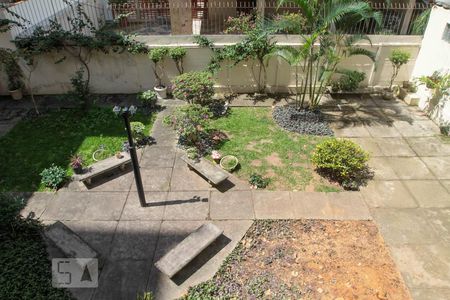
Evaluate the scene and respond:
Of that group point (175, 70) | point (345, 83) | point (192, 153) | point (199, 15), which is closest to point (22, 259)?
point (192, 153)

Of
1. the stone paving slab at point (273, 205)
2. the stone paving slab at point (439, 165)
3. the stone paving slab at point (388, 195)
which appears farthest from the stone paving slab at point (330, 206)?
the stone paving slab at point (439, 165)

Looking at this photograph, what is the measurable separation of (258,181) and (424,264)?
3146mm

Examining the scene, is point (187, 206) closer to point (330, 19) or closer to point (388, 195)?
point (388, 195)

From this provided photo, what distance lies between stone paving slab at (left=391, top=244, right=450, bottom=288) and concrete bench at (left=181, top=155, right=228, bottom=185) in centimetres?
331

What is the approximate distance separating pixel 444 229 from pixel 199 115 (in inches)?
212

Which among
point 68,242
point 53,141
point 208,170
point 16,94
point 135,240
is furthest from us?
point 16,94

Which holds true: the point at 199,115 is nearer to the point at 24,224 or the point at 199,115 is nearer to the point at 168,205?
the point at 168,205

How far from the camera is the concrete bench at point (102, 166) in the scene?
263 inches

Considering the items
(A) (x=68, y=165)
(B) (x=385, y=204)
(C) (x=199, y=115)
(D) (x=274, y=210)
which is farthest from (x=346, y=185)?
(A) (x=68, y=165)

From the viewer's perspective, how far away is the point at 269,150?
779 cm

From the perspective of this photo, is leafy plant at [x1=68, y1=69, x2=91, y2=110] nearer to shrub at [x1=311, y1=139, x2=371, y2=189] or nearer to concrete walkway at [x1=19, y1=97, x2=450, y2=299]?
concrete walkway at [x1=19, y1=97, x2=450, y2=299]

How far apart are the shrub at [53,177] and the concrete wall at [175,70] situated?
4374 millimetres

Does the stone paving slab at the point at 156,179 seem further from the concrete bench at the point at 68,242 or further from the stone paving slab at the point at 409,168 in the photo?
the stone paving slab at the point at 409,168

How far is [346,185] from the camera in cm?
665
